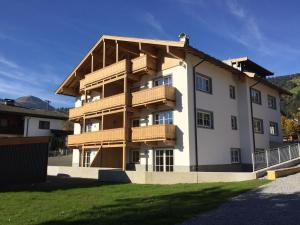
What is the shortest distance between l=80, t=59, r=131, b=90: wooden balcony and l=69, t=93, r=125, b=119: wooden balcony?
203 cm

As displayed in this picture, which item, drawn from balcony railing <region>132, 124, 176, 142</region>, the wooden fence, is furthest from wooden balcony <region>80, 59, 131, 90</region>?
the wooden fence

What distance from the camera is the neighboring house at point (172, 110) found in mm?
24156

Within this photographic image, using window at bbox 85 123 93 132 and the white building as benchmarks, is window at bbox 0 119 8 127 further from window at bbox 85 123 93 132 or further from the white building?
window at bbox 85 123 93 132

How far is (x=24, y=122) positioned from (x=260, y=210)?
45430 millimetres

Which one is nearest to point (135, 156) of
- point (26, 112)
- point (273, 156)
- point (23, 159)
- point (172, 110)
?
point (172, 110)

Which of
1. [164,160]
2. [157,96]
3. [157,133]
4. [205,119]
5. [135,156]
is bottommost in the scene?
[164,160]

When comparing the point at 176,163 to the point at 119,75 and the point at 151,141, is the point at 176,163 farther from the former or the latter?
the point at 119,75

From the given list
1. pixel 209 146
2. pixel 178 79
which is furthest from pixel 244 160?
pixel 178 79

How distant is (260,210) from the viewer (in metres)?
10.3

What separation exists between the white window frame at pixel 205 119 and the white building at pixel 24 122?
3287 centimetres

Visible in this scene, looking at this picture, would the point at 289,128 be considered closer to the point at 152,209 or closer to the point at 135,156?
the point at 135,156

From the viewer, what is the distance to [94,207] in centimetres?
1183

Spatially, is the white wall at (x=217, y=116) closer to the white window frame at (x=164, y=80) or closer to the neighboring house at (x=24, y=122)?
the white window frame at (x=164, y=80)

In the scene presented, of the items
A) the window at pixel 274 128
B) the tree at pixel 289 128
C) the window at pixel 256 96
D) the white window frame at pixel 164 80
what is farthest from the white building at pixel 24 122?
the tree at pixel 289 128
